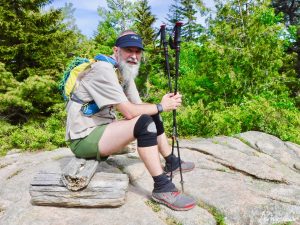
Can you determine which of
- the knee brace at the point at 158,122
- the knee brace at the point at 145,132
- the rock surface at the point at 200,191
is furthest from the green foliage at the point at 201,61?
the knee brace at the point at 145,132

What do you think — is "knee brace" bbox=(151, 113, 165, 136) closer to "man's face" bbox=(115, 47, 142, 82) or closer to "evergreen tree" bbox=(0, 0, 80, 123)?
"man's face" bbox=(115, 47, 142, 82)

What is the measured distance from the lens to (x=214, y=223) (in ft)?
12.5

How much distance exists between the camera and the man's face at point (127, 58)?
4.09m

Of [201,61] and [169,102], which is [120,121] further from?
[201,61]

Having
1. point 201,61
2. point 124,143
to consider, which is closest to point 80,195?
point 124,143

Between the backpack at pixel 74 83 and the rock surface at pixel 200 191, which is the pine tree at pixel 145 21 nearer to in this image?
the rock surface at pixel 200 191

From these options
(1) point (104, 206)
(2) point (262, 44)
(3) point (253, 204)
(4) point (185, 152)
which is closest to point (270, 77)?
(2) point (262, 44)

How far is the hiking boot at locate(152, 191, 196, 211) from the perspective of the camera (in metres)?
3.81

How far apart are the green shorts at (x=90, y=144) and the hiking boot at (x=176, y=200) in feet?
2.91

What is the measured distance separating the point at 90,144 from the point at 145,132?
0.70 metres

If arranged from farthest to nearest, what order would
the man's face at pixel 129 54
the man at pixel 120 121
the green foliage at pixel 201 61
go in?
the green foliage at pixel 201 61 < the man's face at pixel 129 54 < the man at pixel 120 121

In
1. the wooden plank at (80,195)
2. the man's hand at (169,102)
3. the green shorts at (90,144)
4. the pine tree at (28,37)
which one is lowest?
the wooden plank at (80,195)

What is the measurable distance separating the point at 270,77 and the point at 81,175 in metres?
10.6

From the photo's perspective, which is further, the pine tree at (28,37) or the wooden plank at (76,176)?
the pine tree at (28,37)
